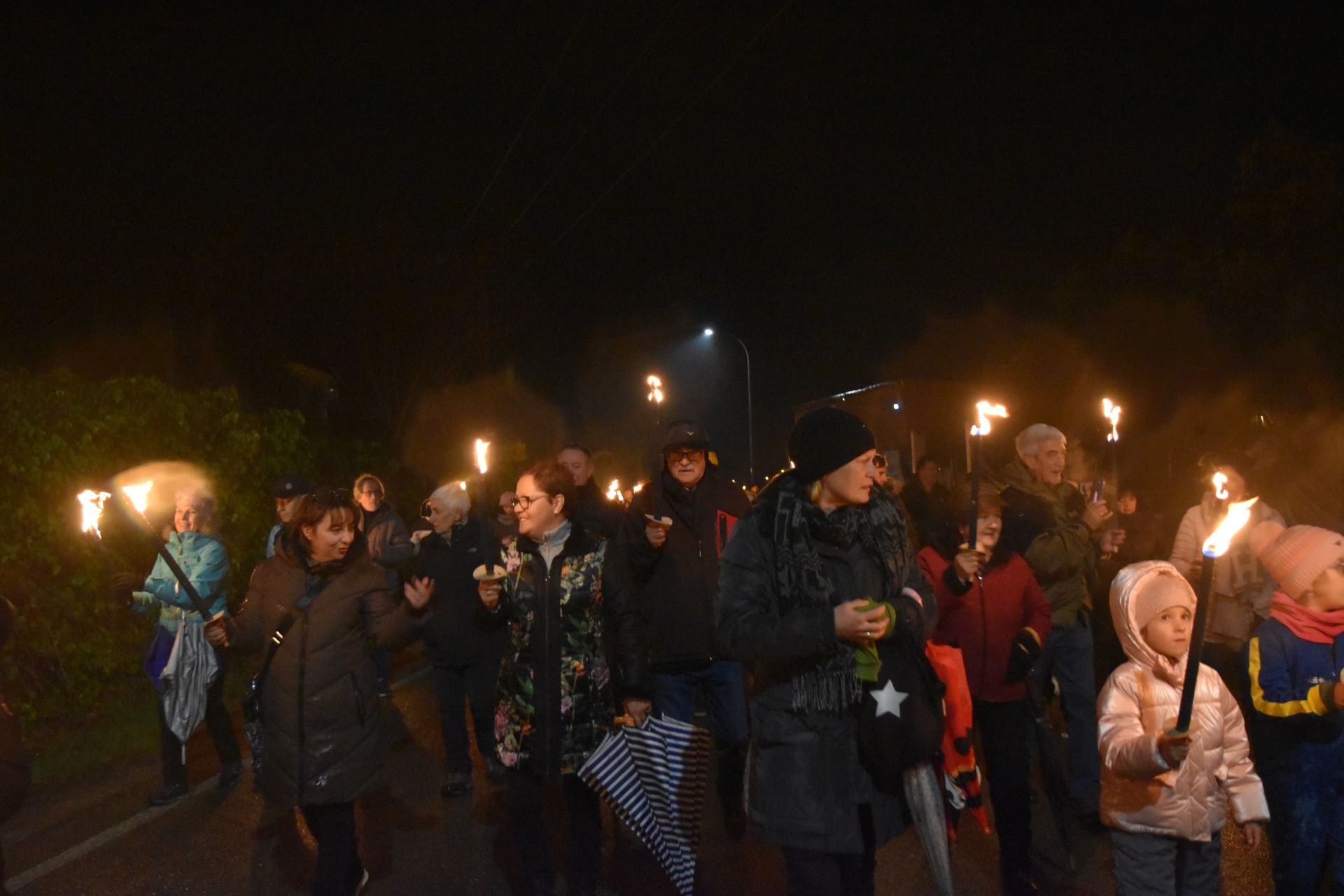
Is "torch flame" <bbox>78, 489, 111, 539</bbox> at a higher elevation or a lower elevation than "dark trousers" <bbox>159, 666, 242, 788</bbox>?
higher

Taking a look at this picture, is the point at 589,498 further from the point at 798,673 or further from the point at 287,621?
the point at 798,673

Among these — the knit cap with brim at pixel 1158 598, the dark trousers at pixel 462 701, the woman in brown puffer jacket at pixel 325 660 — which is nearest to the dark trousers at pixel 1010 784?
the knit cap with brim at pixel 1158 598

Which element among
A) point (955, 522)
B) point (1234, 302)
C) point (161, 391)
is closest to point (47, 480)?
point (161, 391)

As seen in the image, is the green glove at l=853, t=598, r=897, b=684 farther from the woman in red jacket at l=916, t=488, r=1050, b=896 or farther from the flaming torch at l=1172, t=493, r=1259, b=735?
the woman in red jacket at l=916, t=488, r=1050, b=896

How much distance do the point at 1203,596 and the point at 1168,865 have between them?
1548mm

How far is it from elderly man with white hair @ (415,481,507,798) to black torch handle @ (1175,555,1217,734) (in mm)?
4641

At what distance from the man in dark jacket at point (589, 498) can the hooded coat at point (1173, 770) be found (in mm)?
3518

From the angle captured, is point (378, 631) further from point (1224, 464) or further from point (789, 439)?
point (1224, 464)

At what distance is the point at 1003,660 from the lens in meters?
4.70

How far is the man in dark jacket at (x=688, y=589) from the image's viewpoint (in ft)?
18.8

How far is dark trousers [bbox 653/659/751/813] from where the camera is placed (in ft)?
19.0

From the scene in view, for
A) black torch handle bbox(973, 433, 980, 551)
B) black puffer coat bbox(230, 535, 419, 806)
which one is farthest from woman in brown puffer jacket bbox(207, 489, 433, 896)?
black torch handle bbox(973, 433, 980, 551)

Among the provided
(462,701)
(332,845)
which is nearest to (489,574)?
(332,845)

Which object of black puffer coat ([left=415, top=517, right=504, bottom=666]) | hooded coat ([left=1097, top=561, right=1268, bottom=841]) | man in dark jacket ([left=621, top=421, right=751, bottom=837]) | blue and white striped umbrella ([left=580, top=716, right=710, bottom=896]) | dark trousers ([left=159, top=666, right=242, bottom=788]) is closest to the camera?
hooded coat ([left=1097, top=561, right=1268, bottom=841])
